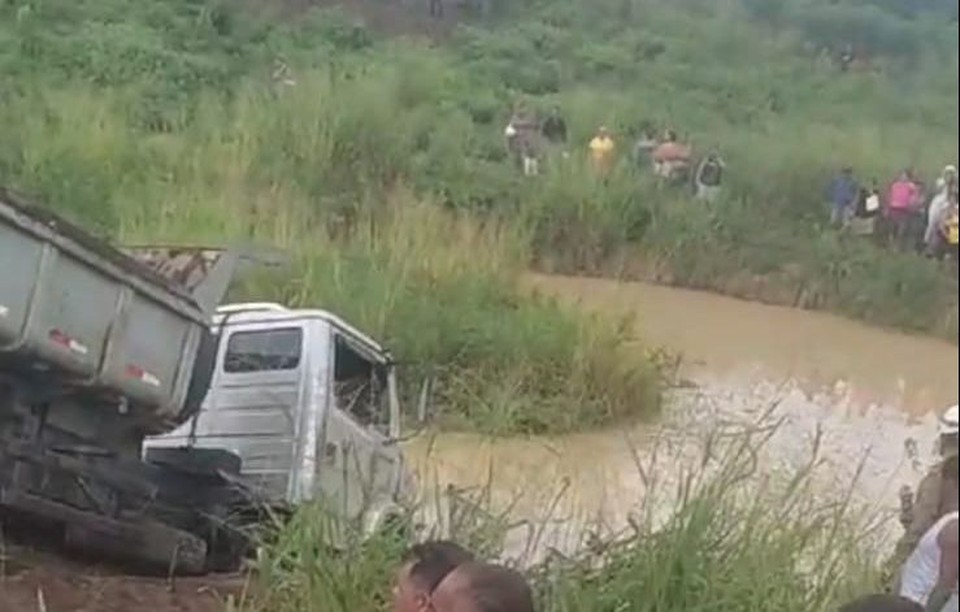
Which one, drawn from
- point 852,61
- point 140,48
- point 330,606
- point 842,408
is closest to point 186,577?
point 330,606

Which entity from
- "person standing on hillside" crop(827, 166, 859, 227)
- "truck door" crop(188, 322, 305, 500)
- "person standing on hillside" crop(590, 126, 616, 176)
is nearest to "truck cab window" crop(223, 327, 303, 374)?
"truck door" crop(188, 322, 305, 500)

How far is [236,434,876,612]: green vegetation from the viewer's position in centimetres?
379

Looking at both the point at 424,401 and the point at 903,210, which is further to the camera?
the point at 424,401

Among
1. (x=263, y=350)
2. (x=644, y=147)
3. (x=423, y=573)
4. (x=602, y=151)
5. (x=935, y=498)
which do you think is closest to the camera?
(x=423, y=573)

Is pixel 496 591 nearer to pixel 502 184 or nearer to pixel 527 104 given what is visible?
pixel 527 104

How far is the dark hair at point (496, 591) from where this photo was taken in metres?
2.58

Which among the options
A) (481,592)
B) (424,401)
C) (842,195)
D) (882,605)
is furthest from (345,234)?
(882,605)

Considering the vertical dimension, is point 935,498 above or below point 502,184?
below

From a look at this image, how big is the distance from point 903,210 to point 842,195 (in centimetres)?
52

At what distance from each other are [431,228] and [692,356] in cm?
168

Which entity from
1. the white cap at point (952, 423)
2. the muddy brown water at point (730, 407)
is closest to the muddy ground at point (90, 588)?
the muddy brown water at point (730, 407)

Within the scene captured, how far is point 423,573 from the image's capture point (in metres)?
2.71

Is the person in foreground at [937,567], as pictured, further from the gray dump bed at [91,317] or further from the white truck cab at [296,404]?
the gray dump bed at [91,317]

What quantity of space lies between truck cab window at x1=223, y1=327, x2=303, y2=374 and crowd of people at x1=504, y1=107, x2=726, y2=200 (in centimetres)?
70
